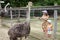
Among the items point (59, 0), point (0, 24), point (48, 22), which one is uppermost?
point (59, 0)

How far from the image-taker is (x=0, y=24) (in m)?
14.1

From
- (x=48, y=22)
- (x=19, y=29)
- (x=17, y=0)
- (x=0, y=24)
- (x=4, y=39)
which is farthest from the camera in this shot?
(x=17, y=0)

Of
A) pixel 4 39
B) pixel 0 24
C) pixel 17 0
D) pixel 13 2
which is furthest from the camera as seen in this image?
pixel 13 2

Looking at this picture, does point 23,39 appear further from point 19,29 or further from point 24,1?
point 24,1

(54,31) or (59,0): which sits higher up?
(59,0)

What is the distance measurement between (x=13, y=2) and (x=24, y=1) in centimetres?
150

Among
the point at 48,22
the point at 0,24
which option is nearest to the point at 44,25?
the point at 48,22

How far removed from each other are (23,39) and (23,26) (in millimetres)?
802

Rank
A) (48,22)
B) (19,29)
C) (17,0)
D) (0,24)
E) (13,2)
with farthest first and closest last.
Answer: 1. (13,2)
2. (17,0)
3. (0,24)
4. (48,22)
5. (19,29)

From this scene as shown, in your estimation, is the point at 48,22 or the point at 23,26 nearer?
the point at 23,26

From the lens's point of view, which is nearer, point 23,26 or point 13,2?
point 23,26

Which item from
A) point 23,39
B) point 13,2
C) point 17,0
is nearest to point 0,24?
point 17,0

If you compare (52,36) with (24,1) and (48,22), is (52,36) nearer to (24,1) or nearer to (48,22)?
(48,22)

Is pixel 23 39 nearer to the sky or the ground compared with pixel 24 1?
nearer to the ground
